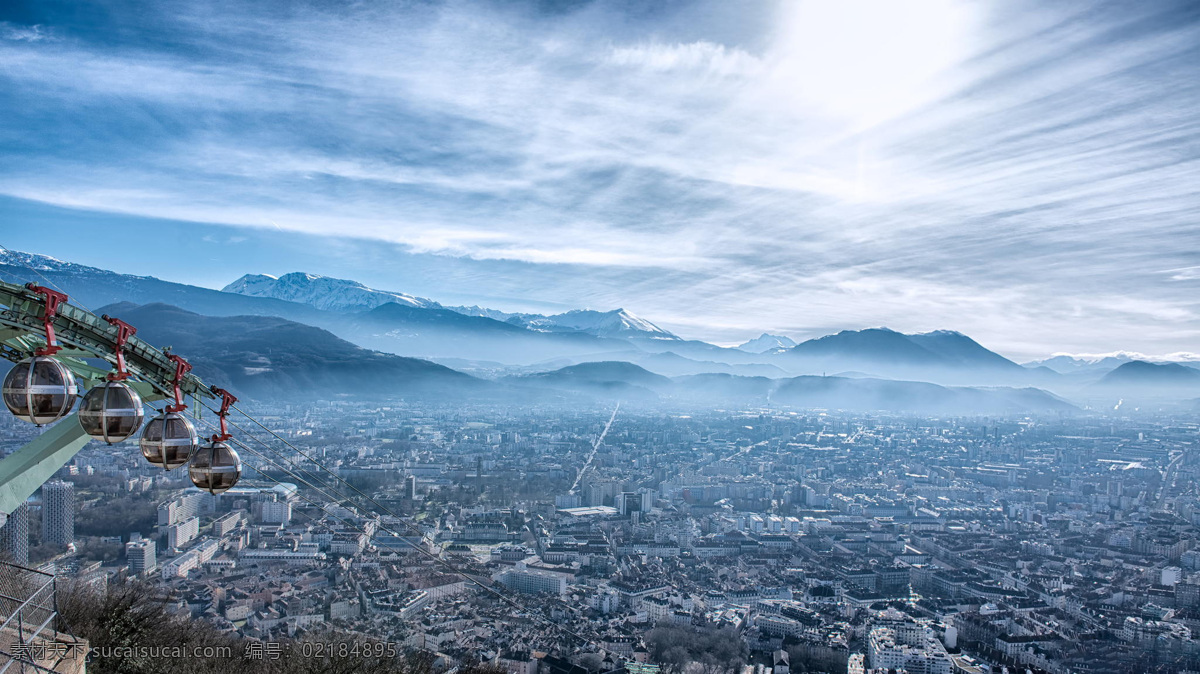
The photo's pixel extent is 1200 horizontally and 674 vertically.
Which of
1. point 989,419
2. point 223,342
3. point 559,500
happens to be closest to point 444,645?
point 559,500

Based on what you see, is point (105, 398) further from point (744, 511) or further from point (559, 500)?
point (744, 511)

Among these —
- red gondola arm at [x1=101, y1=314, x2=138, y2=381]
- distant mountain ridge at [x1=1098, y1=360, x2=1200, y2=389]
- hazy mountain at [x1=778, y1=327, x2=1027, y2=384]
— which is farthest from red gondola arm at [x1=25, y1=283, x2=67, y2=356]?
hazy mountain at [x1=778, y1=327, x2=1027, y2=384]

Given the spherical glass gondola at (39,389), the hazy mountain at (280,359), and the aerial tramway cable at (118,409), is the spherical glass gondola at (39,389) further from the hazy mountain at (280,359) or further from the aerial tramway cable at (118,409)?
the hazy mountain at (280,359)

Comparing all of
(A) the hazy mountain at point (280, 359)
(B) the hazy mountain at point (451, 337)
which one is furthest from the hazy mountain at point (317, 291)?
(A) the hazy mountain at point (280, 359)

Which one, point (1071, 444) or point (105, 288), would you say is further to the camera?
point (105, 288)

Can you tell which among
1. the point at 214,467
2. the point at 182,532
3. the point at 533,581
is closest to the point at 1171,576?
the point at 533,581

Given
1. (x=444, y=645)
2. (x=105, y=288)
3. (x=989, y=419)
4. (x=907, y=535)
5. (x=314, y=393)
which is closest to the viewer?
(x=444, y=645)

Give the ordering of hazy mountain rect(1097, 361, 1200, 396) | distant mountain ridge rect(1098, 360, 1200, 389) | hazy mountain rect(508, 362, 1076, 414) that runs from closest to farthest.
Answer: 1. hazy mountain rect(508, 362, 1076, 414)
2. hazy mountain rect(1097, 361, 1200, 396)
3. distant mountain ridge rect(1098, 360, 1200, 389)

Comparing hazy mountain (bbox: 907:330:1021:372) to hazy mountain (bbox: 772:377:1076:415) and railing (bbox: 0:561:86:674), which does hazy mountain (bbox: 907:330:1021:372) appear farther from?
railing (bbox: 0:561:86:674)
